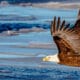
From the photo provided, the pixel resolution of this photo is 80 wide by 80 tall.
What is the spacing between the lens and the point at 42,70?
11938mm

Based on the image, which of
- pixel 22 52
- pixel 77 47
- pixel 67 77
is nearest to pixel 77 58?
pixel 77 47

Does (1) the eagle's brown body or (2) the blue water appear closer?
(1) the eagle's brown body

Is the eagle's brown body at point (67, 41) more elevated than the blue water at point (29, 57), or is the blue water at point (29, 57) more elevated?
the eagle's brown body at point (67, 41)

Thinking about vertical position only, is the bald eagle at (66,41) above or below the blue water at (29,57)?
above

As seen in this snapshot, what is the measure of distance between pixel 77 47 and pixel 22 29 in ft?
16.7

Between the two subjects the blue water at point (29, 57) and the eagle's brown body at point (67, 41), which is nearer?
the eagle's brown body at point (67, 41)

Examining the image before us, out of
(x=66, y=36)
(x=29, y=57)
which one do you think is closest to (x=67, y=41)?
(x=66, y=36)

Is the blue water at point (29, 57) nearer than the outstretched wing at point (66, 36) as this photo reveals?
No

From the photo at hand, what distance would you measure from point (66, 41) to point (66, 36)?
0.18 meters

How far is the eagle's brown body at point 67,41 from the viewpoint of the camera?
284 inches

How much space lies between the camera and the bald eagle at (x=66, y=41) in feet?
23.6

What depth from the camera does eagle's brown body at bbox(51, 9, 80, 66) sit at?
7.21 m

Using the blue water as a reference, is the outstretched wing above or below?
above

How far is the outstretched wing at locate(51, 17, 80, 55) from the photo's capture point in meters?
7.15
